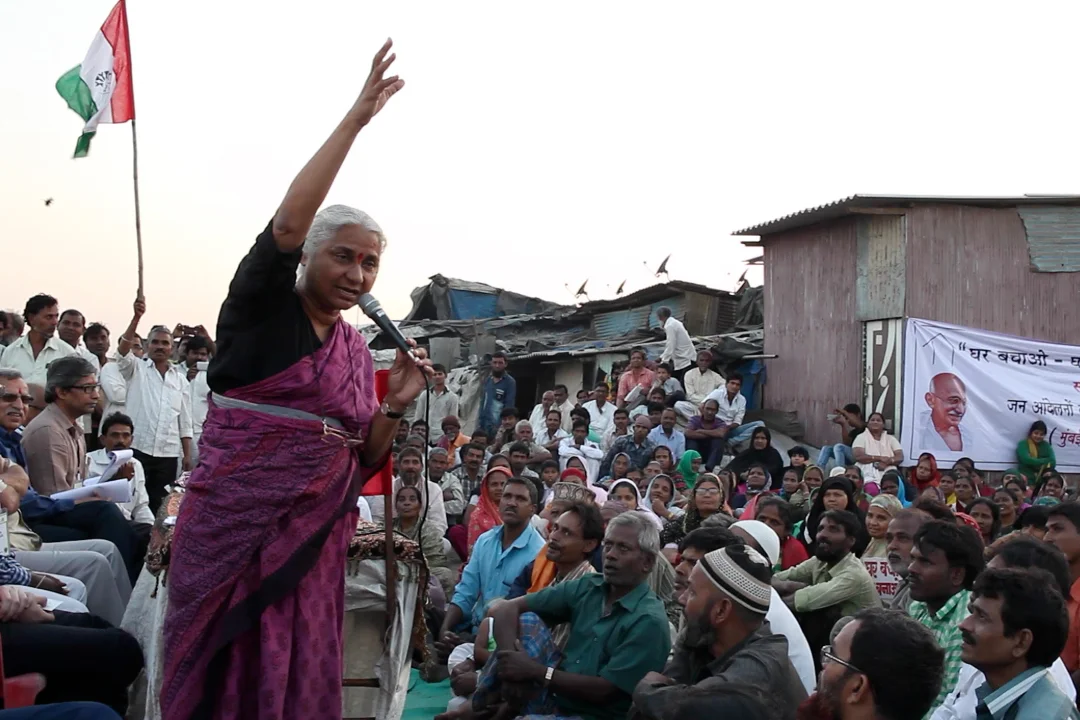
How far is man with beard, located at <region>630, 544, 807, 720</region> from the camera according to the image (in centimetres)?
361

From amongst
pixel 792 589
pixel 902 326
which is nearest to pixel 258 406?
pixel 792 589

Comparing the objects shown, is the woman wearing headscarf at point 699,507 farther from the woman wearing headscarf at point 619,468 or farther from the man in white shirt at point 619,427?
the man in white shirt at point 619,427

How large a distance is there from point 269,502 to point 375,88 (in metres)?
1.01

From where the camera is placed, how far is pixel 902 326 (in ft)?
47.8

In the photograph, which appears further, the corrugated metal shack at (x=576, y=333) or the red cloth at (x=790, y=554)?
the corrugated metal shack at (x=576, y=333)

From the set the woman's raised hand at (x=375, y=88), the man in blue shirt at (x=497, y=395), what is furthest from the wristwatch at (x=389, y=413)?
the man in blue shirt at (x=497, y=395)

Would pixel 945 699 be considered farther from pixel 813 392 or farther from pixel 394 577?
pixel 813 392

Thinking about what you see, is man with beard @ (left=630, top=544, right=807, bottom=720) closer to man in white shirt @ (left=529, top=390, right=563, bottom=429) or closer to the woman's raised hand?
the woman's raised hand

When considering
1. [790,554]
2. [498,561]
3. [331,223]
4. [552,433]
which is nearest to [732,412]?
[552,433]

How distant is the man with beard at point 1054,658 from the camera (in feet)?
11.9

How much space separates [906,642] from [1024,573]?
0.89 meters

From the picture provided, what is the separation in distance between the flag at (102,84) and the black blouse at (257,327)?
6442mm

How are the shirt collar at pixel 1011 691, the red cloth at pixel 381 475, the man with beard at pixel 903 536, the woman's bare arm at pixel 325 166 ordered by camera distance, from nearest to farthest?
the woman's bare arm at pixel 325 166 < the red cloth at pixel 381 475 < the shirt collar at pixel 1011 691 < the man with beard at pixel 903 536

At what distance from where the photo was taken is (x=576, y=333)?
73.6 feet
